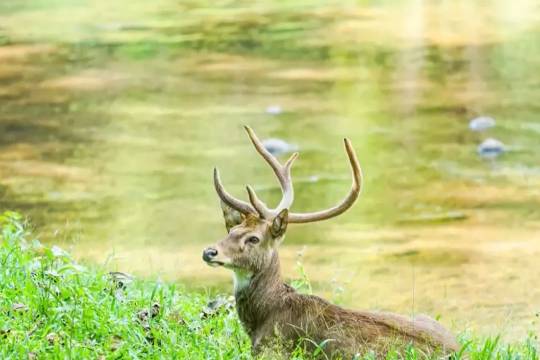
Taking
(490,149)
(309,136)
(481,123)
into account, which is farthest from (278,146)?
(481,123)

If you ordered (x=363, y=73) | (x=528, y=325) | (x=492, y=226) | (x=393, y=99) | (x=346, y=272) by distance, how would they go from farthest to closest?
(x=363, y=73) → (x=393, y=99) → (x=492, y=226) → (x=346, y=272) → (x=528, y=325)

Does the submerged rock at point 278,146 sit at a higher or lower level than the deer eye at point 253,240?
lower

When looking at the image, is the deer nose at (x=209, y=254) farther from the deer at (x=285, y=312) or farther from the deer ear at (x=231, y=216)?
the deer ear at (x=231, y=216)

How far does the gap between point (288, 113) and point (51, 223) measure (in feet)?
14.8

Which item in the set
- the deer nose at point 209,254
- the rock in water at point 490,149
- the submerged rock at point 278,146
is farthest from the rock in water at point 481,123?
the deer nose at point 209,254

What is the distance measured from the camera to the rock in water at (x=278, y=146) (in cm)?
1267

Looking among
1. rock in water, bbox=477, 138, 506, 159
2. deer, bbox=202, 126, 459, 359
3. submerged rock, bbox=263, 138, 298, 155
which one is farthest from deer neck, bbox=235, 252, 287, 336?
rock in water, bbox=477, 138, 506, 159

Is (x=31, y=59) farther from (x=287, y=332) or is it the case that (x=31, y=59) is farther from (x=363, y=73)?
(x=287, y=332)

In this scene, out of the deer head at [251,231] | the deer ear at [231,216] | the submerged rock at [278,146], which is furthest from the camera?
the submerged rock at [278,146]

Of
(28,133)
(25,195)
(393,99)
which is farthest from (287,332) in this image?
(393,99)

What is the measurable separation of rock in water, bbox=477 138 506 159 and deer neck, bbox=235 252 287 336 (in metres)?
7.58

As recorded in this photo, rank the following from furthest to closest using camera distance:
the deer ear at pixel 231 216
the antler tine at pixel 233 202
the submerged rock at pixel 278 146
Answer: the submerged rock at pixel 278 146
the deer ear at pixel 231 216
the antler tine at pixel 233 202

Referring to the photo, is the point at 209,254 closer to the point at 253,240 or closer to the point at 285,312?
the point at 253,240

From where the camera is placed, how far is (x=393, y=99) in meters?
15.0
